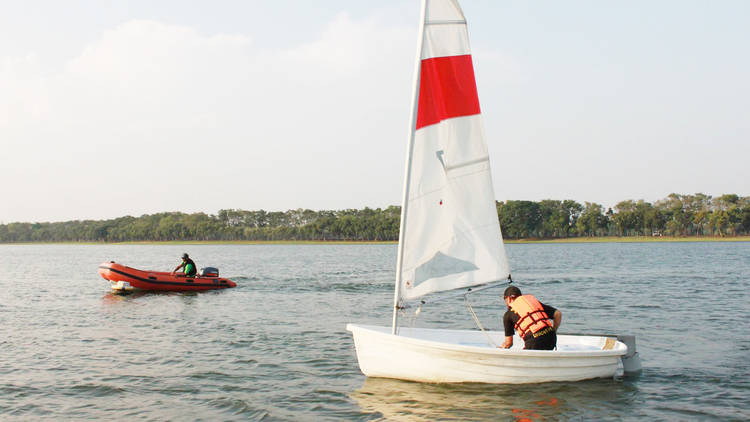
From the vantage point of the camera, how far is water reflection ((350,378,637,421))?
9820mm

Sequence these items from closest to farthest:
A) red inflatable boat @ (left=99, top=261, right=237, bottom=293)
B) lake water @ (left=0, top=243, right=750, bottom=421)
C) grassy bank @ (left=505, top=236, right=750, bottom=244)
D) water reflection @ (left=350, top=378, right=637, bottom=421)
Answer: water reflection @ (left=350, top=378, right=637, bottom=421)
lake water @ (left=0, top=243, right=750, bottom=421)
red inflatable boat @ (left=99, top=261, right=237, bottom=293)
grassy bank @ (left=505, top=236, right=750, bottom=244)

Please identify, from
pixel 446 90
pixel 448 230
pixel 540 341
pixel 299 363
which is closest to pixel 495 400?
pixel 540 341

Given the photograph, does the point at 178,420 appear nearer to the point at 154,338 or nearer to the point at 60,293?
the point at 154,338

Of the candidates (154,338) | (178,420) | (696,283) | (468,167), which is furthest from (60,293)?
(696,283)

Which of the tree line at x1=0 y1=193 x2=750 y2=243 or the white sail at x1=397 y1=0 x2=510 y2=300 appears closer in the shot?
the white sail at x1=397 y1=0 x2=510 y2=300

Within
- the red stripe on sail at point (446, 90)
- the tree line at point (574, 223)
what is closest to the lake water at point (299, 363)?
the red stripe on sail at point (446, 90)

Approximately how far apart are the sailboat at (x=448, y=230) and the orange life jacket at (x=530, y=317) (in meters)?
0.52

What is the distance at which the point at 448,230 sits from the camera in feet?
35.3

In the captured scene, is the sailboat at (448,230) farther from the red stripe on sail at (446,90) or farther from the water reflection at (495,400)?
the water reflection at (495,400)

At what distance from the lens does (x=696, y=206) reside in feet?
592

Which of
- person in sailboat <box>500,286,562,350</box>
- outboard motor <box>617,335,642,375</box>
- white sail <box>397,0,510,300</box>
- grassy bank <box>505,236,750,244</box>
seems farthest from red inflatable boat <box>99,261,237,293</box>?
grassy bank <box>505,236,750,244</box>

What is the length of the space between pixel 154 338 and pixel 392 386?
31.3 feet

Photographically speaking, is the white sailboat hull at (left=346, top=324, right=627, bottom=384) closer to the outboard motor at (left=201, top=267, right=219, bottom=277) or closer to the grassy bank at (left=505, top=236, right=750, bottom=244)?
the outboard motor at (left=201, top=267, right=219, bottom=277)

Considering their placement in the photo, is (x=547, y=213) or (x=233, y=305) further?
(x=547, y=213)
